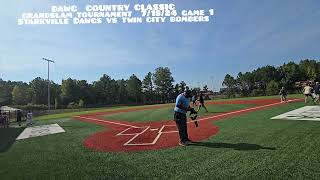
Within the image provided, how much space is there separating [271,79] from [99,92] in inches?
2590

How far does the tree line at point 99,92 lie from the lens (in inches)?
4690

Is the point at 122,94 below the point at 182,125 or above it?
above

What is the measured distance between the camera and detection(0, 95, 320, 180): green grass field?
7543mm

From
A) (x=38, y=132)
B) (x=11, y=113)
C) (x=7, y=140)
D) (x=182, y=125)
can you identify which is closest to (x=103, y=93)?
(x=11, y=113)

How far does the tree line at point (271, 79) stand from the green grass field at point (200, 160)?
83.1 meters

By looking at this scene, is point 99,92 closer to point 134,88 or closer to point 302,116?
point 134,88

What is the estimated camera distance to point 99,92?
127938 mm

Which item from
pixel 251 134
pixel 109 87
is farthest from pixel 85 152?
pixel 109 87

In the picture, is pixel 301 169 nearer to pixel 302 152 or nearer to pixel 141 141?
pixel 302 152

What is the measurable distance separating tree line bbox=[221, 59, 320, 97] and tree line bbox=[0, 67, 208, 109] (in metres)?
24.1

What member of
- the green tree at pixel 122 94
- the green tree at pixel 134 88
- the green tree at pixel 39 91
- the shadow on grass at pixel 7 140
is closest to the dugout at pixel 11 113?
the shadow on grass at pixel 7 140

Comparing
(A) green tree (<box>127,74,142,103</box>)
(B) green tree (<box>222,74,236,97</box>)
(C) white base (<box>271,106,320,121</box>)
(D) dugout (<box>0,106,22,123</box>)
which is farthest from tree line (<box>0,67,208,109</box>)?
(C) white base (<box>271,106,320,121</box>)

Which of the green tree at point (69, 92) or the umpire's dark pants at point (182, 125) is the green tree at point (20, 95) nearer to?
the green tree at point (69, 92)

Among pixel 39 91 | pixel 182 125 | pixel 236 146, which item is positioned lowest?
pixel 236 146
